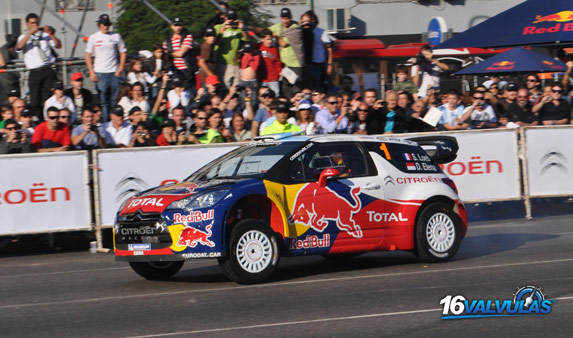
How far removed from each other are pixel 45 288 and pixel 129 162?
4194 mm

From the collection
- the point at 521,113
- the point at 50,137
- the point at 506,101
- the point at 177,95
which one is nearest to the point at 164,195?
the point at 50,137

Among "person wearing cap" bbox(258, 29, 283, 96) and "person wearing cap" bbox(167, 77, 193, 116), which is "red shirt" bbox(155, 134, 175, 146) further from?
"person wearing cap" bbox(258, 29, 283, 96)

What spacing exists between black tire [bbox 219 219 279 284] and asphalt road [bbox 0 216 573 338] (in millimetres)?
161

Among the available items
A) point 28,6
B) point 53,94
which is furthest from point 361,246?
point 28,6

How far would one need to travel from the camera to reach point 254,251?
34.9ft

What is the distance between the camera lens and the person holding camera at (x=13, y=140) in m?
15.2

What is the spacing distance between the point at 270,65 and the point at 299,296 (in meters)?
9.89

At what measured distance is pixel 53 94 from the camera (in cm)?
1778

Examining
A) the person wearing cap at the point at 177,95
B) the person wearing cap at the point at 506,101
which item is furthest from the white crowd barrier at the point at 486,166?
the person wearing cap at the point at 177,95

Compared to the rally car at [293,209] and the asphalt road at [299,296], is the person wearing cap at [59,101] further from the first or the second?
the rally car at [293,209]

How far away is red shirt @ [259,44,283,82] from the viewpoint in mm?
19094

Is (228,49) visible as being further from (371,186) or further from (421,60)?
(371,186)

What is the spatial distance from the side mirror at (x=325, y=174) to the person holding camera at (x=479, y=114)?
26.4 feet

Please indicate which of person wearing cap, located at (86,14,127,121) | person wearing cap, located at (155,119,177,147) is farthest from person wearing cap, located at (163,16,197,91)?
person wearing cap, located at (155,119,177,147)
